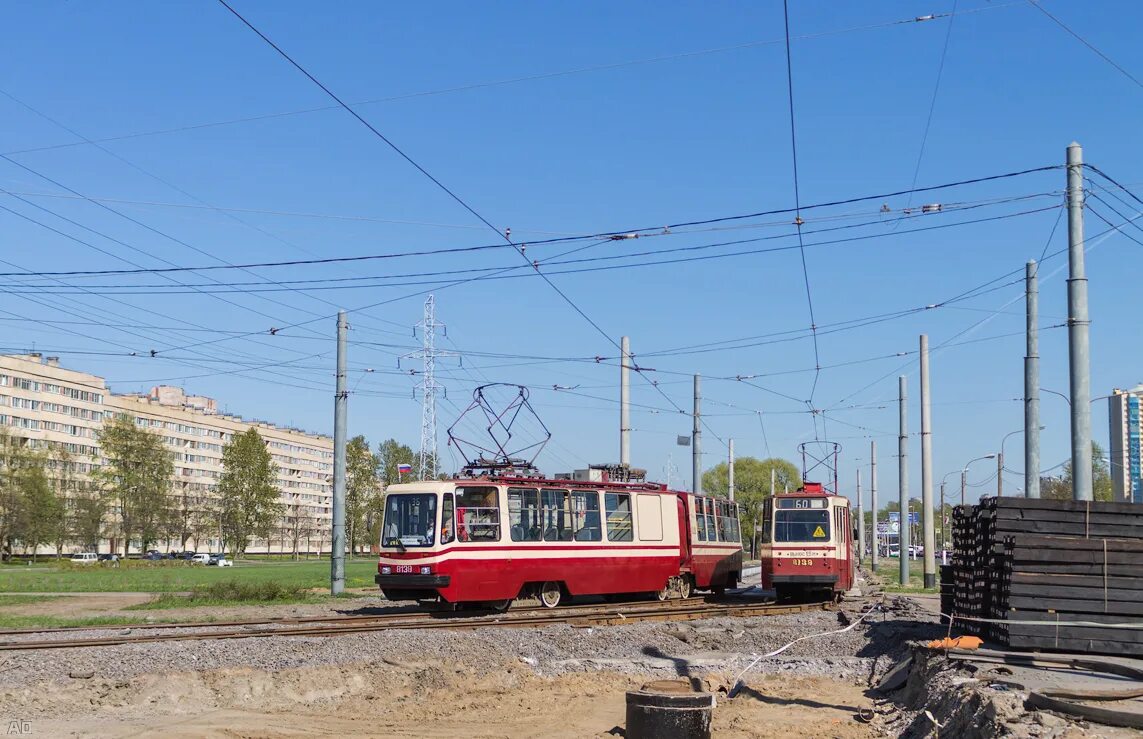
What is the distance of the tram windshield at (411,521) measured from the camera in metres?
22.5

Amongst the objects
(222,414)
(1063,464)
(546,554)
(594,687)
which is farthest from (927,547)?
(222,414)

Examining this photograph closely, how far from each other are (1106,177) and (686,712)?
12.1 meters

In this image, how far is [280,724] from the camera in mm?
13086

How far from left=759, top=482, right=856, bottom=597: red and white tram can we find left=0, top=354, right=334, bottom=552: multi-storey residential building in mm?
75474

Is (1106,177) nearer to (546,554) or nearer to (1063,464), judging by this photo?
(546,554)

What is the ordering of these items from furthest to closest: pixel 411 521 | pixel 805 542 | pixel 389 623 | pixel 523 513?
1. pixel 805 542
2. pixel 523 513
3. pixel 411 521
4. pixel 389 623

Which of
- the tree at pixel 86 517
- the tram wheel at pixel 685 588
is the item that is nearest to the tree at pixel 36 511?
the tree at pixel 86 517

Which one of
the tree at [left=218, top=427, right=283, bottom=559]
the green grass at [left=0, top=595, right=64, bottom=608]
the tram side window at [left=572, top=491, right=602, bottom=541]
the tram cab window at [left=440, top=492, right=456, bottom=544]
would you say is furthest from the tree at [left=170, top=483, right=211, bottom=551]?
the tram cab window at [left=440, top=492, right=456, bottom=544]

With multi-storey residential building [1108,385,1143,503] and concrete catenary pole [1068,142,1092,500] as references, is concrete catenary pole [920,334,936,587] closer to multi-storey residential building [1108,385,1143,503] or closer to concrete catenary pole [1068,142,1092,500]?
concrete catenary pole [1068,142,1092,500]

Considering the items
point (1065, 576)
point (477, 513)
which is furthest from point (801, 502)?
point (1065, 576)

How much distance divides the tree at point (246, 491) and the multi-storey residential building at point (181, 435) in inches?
199

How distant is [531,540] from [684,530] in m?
6.61

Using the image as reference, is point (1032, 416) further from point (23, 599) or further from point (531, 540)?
point (23, 599)

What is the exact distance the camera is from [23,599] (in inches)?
1183
